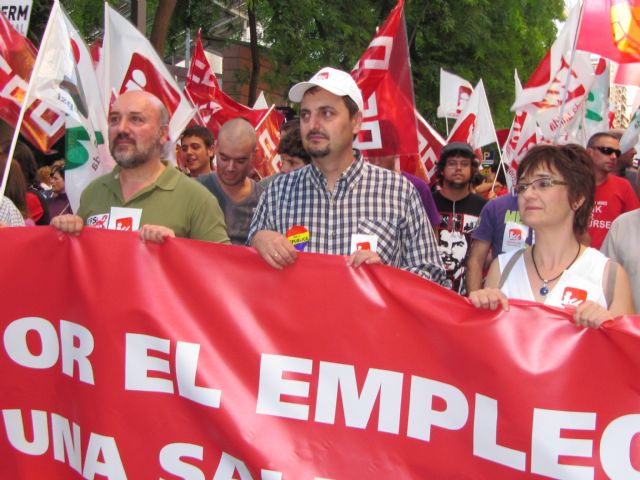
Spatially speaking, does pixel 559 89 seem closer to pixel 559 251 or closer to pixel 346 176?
pixel 346 176

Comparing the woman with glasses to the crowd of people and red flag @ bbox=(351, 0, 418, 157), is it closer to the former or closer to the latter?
the crowd of people

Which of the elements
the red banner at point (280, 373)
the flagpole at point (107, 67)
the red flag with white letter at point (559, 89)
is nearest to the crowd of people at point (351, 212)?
the red banner at point (280, 373)

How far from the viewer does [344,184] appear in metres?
3.97

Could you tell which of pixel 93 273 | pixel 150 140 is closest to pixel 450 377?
pixel 93 273

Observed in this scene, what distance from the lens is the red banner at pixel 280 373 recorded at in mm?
3168

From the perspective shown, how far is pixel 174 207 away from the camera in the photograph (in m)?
4.05

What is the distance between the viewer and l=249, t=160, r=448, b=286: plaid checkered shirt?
153 inches

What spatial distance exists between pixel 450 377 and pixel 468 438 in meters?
0.22

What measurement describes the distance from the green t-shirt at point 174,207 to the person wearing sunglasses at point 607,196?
3.37 m

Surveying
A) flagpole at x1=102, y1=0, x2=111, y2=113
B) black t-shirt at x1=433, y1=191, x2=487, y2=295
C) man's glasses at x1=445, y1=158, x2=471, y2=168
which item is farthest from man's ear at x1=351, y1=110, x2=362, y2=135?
man's glasses at x1=445, y1=158, x2=471, y2=168

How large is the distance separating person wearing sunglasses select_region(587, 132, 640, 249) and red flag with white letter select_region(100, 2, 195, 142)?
10.1 ft

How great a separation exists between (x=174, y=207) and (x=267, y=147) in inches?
234

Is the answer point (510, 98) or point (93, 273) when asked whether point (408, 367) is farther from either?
point (510, 98)

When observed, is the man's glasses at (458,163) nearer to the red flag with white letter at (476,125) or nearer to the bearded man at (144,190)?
the bearded man at (144,190)
